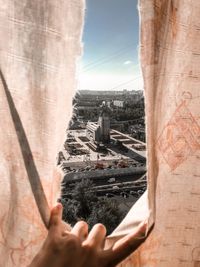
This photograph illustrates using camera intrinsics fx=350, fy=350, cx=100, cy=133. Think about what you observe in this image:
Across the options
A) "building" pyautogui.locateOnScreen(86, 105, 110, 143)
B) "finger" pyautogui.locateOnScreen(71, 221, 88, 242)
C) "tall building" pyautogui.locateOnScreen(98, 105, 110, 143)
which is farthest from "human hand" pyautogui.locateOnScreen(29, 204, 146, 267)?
"building" pyautogui.locateOnScreen(86, 105, 110, 143)

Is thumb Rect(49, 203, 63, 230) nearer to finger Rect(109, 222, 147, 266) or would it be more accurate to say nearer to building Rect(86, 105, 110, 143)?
finger Rect(109, 222, 147, 266)

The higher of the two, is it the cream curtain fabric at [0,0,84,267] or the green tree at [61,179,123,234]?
the cream curtain fabric at [0,0,84,267]

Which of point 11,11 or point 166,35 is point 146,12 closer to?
point 166,35

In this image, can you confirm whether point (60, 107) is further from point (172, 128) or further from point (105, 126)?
point (105, 126)

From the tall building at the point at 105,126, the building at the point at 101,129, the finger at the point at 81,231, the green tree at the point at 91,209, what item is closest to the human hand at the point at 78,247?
the finger at the point at 81,231

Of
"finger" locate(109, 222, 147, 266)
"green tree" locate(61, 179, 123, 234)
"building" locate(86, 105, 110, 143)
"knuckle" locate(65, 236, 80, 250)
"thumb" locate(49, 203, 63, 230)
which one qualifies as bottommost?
"green tree" locate(61, 179, 123, 234)

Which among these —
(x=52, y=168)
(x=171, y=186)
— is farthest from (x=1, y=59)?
(x=171, y=186)

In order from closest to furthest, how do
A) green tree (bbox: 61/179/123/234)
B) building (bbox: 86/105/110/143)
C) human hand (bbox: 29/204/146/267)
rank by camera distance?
1. human hand (bbox: 29/204/146/267)
2. green tree (bbox: 61/179/123/234)
3. building (bbox: 86/105/110/143)
